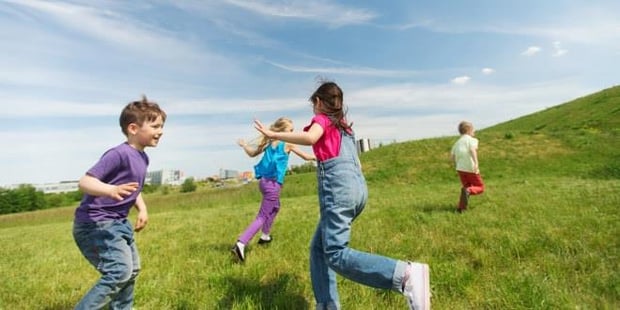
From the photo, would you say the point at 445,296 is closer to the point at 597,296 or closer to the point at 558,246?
the point at 597,296

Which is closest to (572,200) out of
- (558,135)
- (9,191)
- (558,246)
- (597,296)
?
(558,246)

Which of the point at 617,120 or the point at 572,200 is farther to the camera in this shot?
the point at 617,120

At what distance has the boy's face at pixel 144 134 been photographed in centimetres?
376

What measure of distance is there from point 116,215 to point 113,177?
1.26 ft

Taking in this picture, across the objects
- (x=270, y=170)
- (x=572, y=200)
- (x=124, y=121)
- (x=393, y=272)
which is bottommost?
(x=572, y=200)

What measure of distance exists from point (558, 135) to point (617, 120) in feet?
20.1

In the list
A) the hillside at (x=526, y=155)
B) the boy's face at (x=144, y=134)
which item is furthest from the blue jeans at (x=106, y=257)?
the hillside at (x=526, y=155)

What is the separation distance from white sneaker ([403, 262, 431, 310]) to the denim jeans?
0.08 metres

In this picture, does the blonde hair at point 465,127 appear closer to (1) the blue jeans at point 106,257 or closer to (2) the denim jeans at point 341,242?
(2) the denim jeans at point 341,242

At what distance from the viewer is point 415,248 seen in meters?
5.80

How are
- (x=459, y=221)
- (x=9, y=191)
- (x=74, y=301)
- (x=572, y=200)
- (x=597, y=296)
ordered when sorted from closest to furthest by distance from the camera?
1. (x=597, y=296)
2. (x=74, y=301)
3. (x=459, y=221)
4. (x=572, y=200)
5. (x=9, y=191)

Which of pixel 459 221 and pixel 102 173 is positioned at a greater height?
pixel 102 173

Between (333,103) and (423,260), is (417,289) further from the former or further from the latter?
(423,260)

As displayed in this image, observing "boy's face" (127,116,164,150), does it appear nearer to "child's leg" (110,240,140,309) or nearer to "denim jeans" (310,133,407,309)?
"child's leg" (110,240,140,309)
